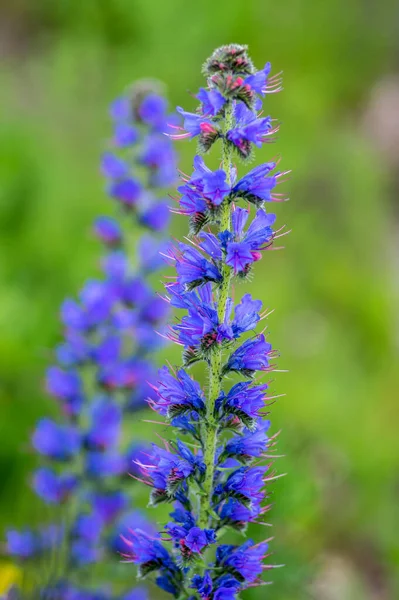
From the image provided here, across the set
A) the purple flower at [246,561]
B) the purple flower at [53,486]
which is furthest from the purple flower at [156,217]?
the purple flower at [246,561]

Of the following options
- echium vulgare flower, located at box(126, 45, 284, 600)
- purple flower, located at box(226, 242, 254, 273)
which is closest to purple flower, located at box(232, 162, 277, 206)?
echium vulgare flower, located at box(126, 45, 284, 600)

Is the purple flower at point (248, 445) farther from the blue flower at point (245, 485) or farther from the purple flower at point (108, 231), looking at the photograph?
the purple flower at point (108, 231)

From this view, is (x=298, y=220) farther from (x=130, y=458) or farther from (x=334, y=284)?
(x=130, y=458)

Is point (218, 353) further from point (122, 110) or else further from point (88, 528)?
point (122, 110)

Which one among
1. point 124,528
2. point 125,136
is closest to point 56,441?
point 124,528

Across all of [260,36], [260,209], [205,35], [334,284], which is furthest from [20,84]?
[260,209]
